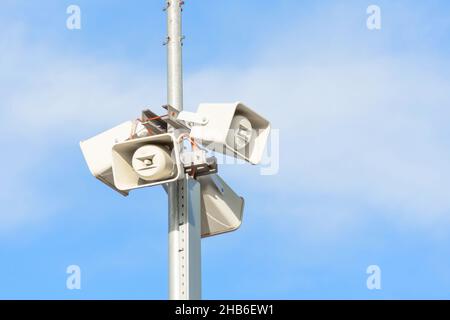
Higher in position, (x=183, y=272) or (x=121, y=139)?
(x=121, y=139)

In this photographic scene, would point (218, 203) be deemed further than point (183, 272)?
Yes

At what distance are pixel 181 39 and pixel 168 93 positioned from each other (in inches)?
21.2

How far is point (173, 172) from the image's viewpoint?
1406cm

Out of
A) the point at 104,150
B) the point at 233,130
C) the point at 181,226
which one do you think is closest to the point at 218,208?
the point at 181,226

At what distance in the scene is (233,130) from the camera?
14.2 meters

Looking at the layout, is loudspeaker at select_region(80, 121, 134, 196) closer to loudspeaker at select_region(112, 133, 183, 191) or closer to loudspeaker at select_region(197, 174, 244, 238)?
loudspeaker at select_region(112, 133, 183, 191)

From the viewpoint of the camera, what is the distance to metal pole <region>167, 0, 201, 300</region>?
13891 millimetres

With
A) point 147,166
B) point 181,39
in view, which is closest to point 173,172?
point 147,166

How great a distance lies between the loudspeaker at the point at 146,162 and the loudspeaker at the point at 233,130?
286mm

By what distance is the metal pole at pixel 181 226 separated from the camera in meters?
13.9

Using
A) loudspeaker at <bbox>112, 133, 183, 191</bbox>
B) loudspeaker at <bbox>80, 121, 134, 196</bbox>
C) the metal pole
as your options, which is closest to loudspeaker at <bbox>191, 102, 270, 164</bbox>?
loudspeaker at <bbox>112, 133, 183, 191</bbox>

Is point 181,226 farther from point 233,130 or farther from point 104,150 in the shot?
point 104,150
